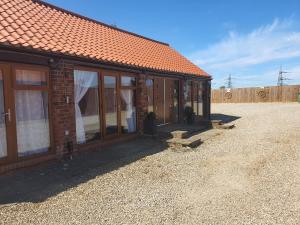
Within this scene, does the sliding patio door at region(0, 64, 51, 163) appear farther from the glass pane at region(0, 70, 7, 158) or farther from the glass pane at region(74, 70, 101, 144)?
the glass pane at region(74, 70, 101, 144)

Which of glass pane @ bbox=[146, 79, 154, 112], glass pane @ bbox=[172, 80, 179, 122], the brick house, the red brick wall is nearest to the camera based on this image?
the brick house

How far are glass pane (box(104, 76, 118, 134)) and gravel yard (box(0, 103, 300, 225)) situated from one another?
1.90 m

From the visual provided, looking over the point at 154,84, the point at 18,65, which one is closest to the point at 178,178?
the point at 18,65

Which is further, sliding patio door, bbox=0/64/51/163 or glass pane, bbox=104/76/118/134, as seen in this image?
glass pane, bbox=104/76/118/134

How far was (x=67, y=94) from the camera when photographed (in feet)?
23.2

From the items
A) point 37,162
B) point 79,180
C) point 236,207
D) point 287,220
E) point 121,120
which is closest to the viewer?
point 287,220

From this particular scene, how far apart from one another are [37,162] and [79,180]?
1.47m

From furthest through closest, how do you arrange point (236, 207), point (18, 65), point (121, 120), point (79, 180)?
point (121, 120) → point (18, 65) → point (79, 180) → point (236, 207)

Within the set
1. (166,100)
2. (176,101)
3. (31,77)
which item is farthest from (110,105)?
(176,101)

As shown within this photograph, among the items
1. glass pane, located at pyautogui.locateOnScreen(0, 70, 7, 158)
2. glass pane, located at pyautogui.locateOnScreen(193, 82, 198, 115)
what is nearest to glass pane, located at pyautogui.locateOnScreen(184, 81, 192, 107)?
glass pane, located at pyautogui.locateOnScreen(193, 82, 198, 115)

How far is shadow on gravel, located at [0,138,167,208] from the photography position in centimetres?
478

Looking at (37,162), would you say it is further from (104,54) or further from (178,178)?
(104,54)

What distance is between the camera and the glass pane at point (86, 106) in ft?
24.8

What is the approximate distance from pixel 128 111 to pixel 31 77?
13.5 feet
